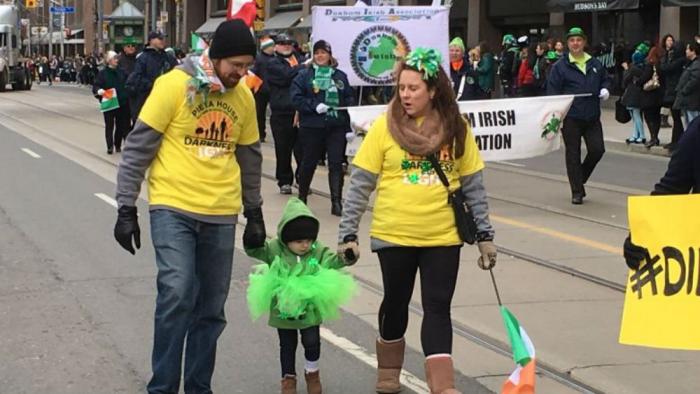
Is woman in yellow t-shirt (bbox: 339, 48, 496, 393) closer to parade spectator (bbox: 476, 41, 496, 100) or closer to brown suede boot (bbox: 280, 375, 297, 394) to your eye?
brown suede boot (bbox: 280, 375, 297, 394)

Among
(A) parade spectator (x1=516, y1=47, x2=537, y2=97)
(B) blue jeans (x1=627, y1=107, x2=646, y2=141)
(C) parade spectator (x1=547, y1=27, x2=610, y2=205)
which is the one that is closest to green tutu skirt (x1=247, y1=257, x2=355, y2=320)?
(C) parade spectator (x1=547, y1=27, x2=610, y2=205)

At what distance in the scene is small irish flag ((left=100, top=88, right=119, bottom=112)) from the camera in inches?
742

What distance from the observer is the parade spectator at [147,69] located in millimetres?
16578

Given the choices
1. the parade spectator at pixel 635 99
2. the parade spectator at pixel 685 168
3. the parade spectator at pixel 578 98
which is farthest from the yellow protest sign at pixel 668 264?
the parade spectator at pixel 635 99

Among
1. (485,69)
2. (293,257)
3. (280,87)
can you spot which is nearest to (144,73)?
(280,87)

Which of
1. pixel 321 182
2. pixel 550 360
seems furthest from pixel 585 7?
pixel 550 360

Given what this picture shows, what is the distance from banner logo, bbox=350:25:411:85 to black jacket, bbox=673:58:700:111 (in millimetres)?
5567

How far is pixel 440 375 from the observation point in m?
5.27

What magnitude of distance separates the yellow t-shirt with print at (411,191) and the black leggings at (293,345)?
0.60 m

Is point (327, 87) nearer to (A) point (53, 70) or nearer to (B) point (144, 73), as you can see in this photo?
(B) point (144, 73)

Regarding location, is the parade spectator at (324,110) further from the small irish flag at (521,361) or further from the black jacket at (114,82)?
the black jacket at (114,82)

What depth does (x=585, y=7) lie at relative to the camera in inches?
1066

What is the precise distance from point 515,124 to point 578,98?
2.40 ft

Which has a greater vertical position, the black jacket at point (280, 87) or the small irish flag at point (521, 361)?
the black jacket at point (280, 87)
